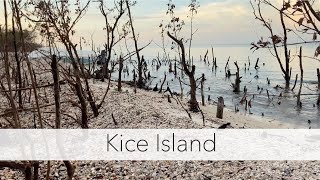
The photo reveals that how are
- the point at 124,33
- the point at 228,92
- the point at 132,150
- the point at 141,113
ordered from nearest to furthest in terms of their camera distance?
the point at 132,150 → the point at 141,113 → the point at 124,33 → the point at 228,92

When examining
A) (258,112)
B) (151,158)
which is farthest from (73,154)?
(258,112)

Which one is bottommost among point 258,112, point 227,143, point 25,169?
point 258,112

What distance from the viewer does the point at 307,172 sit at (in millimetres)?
6449

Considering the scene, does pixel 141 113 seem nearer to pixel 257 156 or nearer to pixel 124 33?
pixel 257 156

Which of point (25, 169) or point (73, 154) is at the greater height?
point (25, 169)

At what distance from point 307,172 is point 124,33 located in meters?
15.8

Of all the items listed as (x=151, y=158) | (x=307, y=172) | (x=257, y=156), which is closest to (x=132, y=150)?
(x=151, y=158)

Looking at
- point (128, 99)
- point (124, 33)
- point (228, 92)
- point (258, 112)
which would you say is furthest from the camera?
point (228, 92)

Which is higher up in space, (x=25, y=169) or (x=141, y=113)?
(x=25, y=169)

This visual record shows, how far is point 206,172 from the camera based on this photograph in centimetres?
646

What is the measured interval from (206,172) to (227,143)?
68.3 inches

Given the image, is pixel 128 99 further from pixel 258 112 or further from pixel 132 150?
pixel 258 112

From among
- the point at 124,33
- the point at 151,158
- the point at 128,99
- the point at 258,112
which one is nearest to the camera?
the point at 151,158

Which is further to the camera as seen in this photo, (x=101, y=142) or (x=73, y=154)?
(x=101, y=142)
